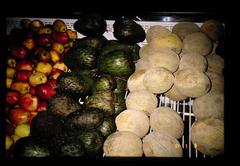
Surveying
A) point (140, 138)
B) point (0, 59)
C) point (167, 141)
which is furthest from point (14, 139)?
point (167, 141)

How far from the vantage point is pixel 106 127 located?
2.24 metres

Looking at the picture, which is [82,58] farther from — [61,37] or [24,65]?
[24,65]

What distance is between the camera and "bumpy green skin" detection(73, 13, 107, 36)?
107 inches

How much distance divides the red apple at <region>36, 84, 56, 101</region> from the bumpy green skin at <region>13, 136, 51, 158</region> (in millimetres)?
620

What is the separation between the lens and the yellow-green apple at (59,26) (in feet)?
10.0

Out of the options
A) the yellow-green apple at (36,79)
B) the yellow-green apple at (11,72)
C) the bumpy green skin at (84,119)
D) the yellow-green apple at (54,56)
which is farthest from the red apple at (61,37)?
the bumpy green skin at (84,119)

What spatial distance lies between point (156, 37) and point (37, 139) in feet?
5.37

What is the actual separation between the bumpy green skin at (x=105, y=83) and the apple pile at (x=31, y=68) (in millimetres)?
525

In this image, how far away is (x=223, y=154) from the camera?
2031 mm

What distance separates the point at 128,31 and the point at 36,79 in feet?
4.03

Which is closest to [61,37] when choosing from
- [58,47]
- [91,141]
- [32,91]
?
[58,47]

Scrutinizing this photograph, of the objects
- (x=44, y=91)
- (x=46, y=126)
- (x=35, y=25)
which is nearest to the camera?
(x=46, y=126)

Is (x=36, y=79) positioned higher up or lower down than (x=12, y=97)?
higher up

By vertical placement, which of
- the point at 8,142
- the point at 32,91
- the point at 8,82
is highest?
the point at 8,82
